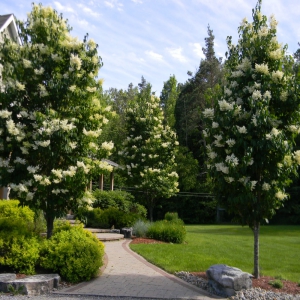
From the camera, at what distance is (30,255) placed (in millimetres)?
7812

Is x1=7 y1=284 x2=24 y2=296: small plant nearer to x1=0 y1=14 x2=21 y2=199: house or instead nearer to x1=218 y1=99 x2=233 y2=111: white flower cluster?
x1=218 y1=99 x2=233 y2=111: white flower cluster

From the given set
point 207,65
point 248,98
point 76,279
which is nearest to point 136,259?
point 76,279

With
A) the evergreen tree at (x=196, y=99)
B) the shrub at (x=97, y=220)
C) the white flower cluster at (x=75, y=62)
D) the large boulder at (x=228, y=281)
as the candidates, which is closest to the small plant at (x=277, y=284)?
the large boulder at (x=228, y=281)

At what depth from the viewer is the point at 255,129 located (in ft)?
25.1

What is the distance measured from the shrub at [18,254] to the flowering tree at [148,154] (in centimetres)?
1081

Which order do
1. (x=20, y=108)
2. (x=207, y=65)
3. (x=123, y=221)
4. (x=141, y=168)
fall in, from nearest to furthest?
(x=20, y=108)
(x=123, y=221)
(x=141, y=168)
(x=207, y=65)

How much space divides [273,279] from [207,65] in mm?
32957

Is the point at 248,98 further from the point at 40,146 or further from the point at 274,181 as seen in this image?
the point at 40,146

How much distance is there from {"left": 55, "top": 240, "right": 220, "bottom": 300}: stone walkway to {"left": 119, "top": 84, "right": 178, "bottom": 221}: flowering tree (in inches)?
365

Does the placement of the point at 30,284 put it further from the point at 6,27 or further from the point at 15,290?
the point at 6,27

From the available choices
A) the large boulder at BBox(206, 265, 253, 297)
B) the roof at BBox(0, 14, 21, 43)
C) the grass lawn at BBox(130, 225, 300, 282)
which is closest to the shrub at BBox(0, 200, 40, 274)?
the grass lawn at BBox(130, 225, 300, 282)

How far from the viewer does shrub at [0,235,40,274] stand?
7742 mm

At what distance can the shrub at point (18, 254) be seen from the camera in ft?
25.4

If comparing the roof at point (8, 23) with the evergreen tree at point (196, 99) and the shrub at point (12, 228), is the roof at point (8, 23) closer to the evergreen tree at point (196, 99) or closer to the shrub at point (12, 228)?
the shrub at point (12, 228)
